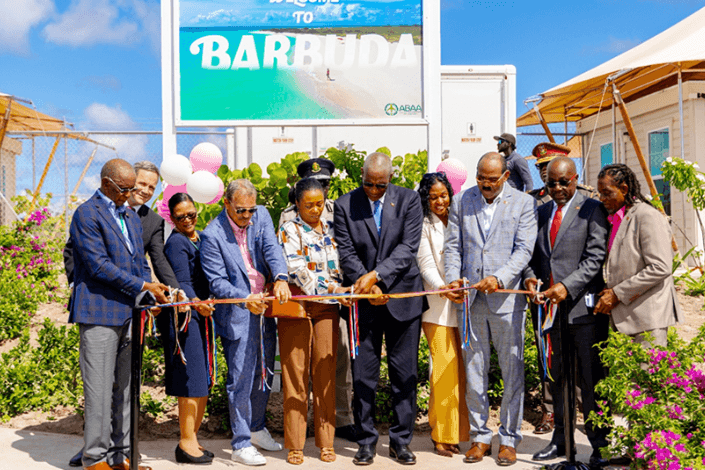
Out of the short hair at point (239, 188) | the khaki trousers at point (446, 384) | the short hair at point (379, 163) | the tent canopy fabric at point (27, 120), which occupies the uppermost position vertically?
the tent canopy fabric at point (27, 120)

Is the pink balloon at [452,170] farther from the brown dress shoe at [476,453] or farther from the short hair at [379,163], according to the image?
the brown dress shoe at [476,453]

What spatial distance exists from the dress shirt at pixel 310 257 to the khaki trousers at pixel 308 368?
172 mm

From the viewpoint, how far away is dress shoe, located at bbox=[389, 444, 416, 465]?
452 centimetres

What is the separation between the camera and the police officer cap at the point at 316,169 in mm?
5324

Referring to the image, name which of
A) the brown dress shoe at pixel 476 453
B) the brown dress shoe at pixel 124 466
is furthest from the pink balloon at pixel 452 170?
the brown dress shoe at pixel 124 466

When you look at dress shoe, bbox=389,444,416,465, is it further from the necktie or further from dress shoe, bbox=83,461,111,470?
dress shoe, bbox=83,461,111,470

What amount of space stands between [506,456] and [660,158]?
34.0 feet

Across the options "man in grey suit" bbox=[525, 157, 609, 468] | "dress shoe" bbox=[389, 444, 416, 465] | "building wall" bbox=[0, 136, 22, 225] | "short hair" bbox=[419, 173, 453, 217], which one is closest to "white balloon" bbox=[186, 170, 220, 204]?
"short hair" bbox=[419, 173, 453, 217]

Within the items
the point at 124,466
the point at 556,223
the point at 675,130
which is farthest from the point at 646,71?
the point at 124,466

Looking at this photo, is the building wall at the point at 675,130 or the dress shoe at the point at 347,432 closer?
the dress shoe at the point at 347,432

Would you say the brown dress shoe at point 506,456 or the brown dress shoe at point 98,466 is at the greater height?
the brown dress shoe at point 98,466

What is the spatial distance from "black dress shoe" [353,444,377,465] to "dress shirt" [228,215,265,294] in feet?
4.22

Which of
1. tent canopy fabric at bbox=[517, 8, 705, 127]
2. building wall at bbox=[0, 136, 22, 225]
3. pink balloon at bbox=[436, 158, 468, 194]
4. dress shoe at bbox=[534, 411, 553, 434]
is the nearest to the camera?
dress shoe at bbox=[534, 411, 553, 434]

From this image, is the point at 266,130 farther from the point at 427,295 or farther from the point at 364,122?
the point at 427,295
